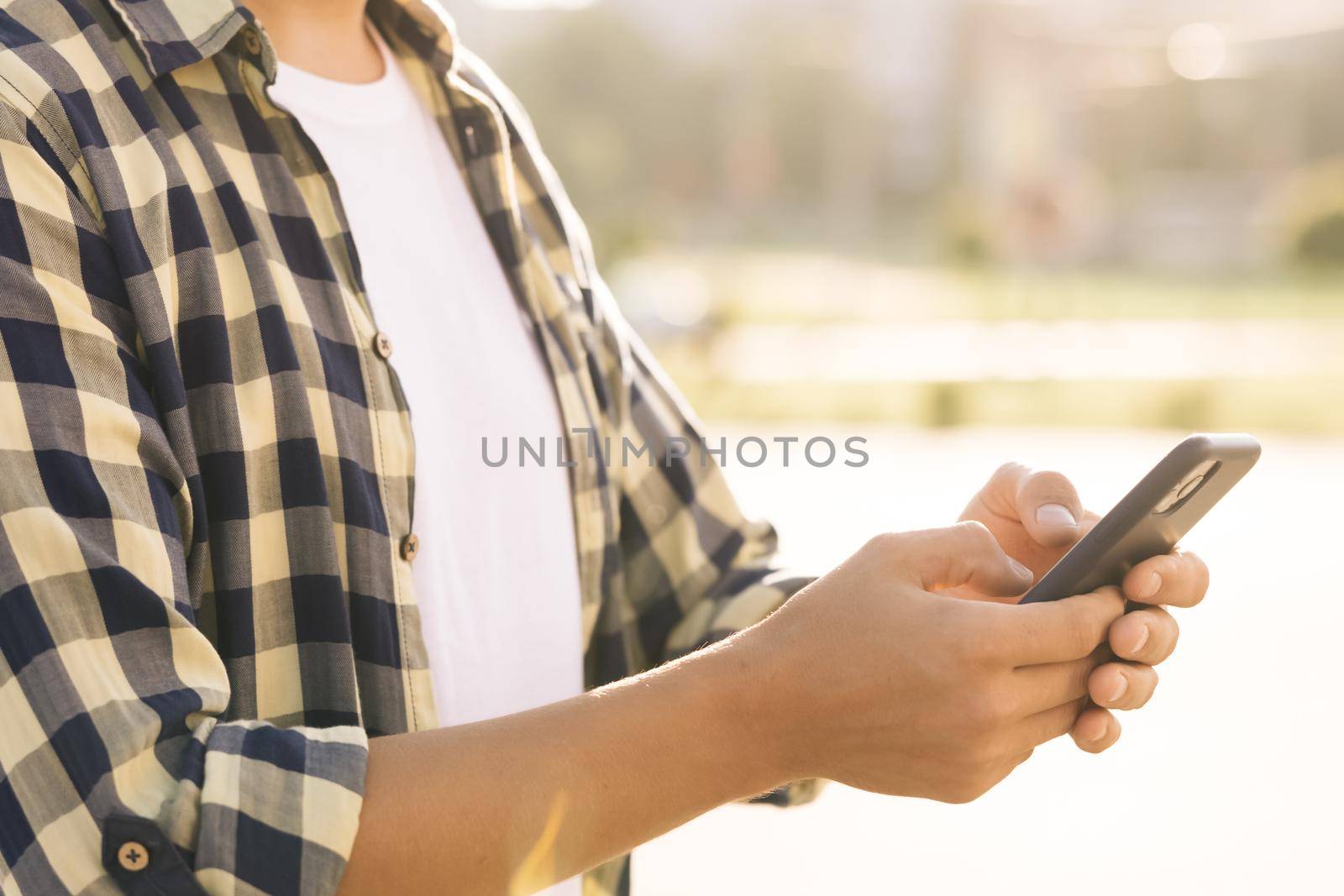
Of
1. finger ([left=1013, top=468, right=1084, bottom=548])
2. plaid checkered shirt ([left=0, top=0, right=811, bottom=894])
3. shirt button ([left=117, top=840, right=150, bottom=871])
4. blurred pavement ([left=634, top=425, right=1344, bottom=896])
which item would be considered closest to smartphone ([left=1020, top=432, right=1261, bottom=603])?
finger ([left=1013, top=468, right=1084, bottom=548])

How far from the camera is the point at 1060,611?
115 centimetres

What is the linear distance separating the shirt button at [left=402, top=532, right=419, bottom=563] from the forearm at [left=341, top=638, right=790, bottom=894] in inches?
13.4

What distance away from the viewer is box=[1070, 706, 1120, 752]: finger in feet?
4.07

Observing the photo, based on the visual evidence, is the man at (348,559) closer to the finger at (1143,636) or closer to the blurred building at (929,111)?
the finger at (1143,636)

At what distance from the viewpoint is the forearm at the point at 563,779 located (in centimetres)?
103

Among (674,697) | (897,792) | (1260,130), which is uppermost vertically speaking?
(674,697)

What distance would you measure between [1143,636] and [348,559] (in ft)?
2.63

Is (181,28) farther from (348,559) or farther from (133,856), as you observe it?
(133,856)

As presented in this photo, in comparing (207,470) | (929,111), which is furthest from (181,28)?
(929,111)

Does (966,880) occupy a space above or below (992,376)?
above

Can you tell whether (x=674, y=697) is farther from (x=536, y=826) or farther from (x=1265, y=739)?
(x=1265, y=739)

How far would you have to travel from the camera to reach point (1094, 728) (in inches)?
48.9

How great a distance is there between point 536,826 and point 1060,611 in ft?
1.65

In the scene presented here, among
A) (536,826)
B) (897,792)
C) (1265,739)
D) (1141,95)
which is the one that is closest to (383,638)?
(536,826)
